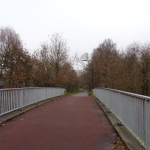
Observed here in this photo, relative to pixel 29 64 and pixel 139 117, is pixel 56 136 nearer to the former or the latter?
pixel 139 117

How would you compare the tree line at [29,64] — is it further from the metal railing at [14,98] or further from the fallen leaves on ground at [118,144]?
the fallen leaves on ground at [118,144]

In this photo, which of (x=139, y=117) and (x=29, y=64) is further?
(x=29, y=64)

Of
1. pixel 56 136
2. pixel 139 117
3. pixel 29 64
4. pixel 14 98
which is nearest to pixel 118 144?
pixel 139 117

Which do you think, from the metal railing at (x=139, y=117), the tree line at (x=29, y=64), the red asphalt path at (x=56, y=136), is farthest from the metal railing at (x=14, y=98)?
the tree line at (x=29, y=64)

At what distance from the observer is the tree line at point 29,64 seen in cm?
2023

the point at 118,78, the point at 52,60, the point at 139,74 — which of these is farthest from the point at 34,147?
the point at 52,60

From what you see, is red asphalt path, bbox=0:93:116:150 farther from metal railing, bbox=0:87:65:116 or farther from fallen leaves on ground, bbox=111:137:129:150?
metal railing, bbox=0:87:65:116

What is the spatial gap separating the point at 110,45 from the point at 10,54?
26829mm

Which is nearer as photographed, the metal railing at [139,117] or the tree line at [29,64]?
the metal railing at [139,117]

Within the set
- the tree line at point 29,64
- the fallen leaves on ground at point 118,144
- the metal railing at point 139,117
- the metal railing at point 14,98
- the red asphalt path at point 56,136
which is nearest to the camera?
the metal railing at point 139,117

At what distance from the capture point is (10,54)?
20.7 m

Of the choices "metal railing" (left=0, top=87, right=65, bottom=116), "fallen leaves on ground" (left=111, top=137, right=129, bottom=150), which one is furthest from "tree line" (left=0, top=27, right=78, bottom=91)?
"fallen leaves on ground" (left=111, top=137, right=129, bottom=150)

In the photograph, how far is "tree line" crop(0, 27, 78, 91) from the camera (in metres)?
20.2

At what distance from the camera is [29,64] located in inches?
846
